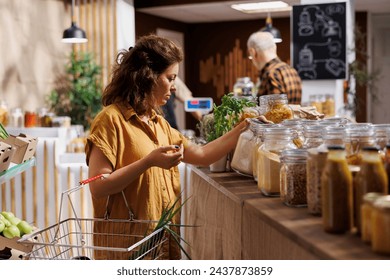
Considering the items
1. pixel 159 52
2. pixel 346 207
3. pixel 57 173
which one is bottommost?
pixel 57 173

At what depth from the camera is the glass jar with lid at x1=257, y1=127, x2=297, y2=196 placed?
1736 millimetres

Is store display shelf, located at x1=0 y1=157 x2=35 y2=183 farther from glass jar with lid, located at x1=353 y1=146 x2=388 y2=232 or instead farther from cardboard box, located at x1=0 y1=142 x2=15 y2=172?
glass jar with lid, located at x1=353 y1=146 x2=388 y2=232

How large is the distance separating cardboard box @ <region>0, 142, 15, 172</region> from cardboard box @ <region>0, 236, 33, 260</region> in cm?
31

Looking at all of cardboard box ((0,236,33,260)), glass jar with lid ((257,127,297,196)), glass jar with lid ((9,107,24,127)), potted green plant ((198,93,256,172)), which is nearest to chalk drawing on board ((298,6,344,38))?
glass jar with lid ((9,107,24,127))

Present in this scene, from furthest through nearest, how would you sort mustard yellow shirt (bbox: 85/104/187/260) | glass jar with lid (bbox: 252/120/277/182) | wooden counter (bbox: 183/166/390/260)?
mustard yellow shirt (bbox: 85/104/187/260) → glass jar with lid (bbox: 252/120/277/182) → wooden counter (bbox: 183/166/390/260)

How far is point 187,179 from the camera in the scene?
148 inches

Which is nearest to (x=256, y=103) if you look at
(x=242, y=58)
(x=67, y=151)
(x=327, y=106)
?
(x=67, y=151)

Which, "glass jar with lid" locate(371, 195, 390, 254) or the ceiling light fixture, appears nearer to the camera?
"glass jar with lid" locate(371, 195, 390, 254)

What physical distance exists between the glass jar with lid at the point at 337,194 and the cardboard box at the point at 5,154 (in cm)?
128

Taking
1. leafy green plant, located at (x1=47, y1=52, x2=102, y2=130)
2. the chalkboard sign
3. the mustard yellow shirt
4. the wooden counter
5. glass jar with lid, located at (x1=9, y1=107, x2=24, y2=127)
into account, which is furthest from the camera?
leafy green plant, located at (x1=47, y1=52, x2=102, y2=130)

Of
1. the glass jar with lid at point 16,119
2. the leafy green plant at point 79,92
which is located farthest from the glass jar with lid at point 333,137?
the leafy green plant at point 79,92
